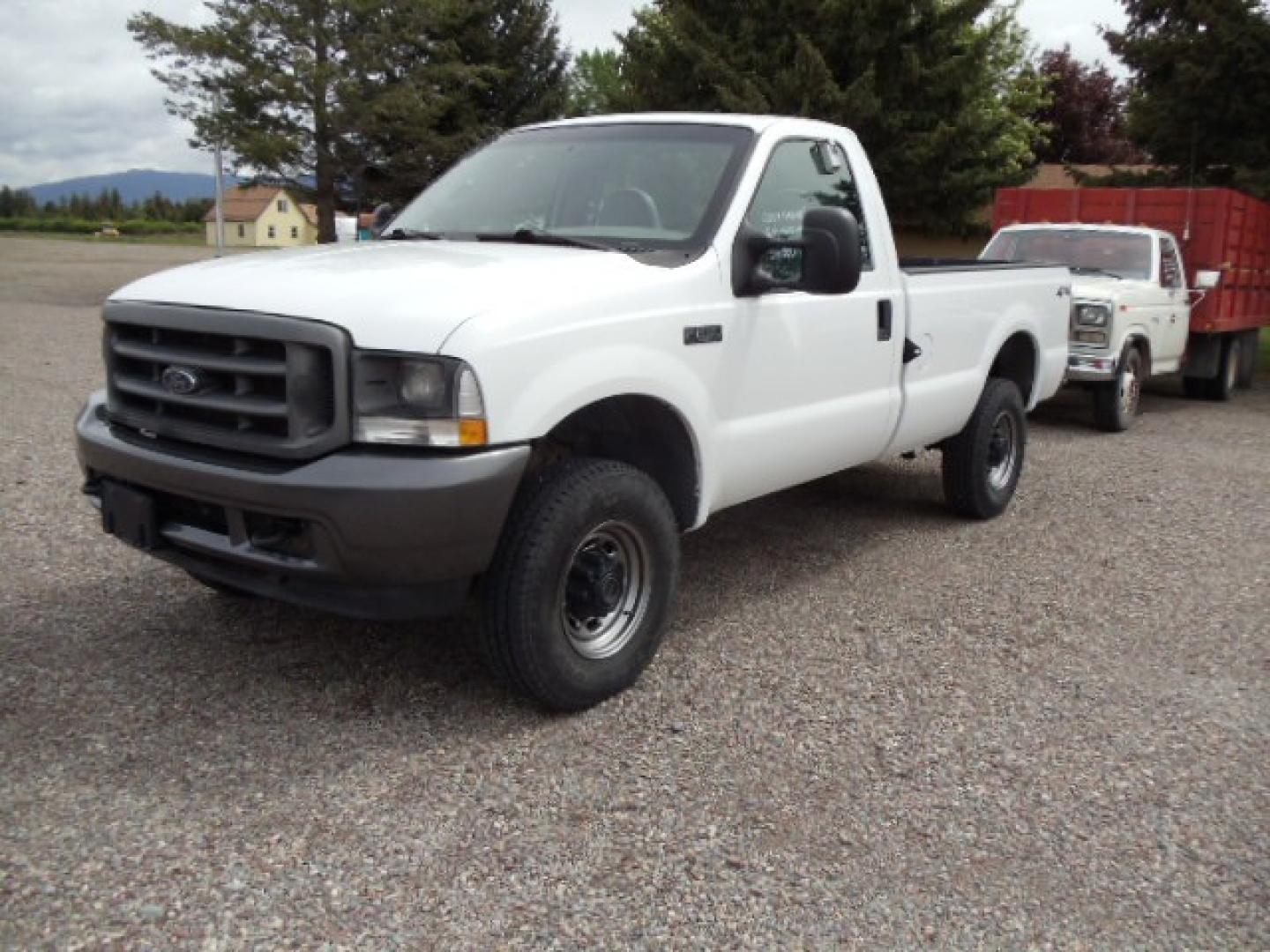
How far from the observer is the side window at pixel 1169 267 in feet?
36.9

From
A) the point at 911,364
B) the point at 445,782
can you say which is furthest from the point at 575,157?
the point at 445,782

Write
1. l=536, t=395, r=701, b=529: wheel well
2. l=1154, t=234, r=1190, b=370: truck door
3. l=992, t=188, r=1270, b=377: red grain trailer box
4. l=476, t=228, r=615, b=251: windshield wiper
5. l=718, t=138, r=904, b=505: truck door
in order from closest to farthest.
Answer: l=536, t=395, r=701, b=529: wheel well → l=476, t=228, r=615, b=251: windshield wiper → l=718, t=138, r=904, b=505: truck door → l=1154, t=234, r=1190, b=370: truck door → l=992, t=188, r=1270, b=377: red grain trailer box

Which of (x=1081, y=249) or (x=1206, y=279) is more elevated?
(x=1081, y=249)

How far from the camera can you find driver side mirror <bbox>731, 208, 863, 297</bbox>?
4.08 metres

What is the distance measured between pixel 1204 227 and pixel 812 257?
10.3 m

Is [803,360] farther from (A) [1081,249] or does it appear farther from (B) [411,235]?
(A) [1081,249]

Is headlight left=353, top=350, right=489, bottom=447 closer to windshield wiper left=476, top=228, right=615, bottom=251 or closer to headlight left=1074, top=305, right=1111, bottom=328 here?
windshield wiper left=476, top=228, right=615, bottom=251

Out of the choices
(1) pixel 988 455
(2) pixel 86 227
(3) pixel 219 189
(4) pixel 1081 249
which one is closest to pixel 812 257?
(1) pixel 988 455

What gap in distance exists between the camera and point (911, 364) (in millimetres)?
5441

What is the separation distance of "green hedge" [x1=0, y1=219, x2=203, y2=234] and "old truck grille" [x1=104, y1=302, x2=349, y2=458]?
10072 centimetres

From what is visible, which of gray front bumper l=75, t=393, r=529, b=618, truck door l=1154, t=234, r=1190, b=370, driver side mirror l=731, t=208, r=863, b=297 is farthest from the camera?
truck door l=1154, t=234, r=1190, b=370

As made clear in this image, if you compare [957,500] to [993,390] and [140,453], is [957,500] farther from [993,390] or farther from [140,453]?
[140,453]

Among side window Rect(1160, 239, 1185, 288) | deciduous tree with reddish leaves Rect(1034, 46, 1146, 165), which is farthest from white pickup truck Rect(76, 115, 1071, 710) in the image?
deciduous tree with reddish leaves Rect(1034, 46, 1146, 165)

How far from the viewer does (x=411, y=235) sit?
473cm
